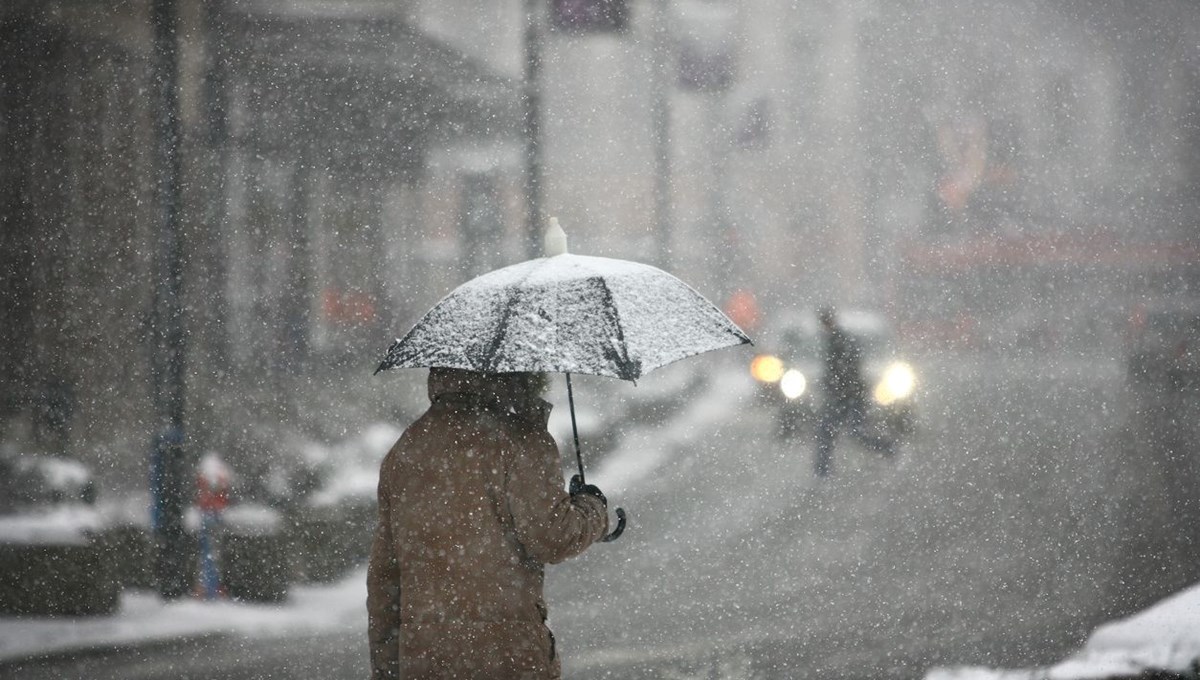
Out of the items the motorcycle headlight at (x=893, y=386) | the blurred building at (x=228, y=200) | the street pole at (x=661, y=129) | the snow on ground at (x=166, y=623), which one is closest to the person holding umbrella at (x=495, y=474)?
the snow on ground at (x=166, y=623)

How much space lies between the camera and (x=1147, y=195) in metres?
26.5

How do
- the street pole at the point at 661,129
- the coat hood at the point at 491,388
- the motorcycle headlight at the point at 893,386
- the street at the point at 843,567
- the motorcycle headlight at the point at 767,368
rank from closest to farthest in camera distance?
the coat hood at the point at 491,388, the street at the point at 843,567, the motorcycle headlight at the point at 893,386, the motorcycle headlight at the point at 767,368, the street pole at the point at 661,129

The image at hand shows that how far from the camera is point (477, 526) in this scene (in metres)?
2.61

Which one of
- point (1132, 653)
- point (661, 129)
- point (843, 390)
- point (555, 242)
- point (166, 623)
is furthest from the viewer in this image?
point (661, 129)

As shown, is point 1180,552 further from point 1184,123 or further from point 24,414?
point 1184,123

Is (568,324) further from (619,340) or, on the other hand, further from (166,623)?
(166,623)

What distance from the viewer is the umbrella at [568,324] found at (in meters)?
2.54

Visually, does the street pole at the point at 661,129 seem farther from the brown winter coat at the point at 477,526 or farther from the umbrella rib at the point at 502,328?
the brown winter coat at the point at 477,526

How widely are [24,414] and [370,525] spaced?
4130 millimetres

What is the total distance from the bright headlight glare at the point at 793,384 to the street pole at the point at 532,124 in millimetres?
4282

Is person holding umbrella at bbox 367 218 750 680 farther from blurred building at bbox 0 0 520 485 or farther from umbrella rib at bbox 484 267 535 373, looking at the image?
blurred building at bbox 0 0 520 485

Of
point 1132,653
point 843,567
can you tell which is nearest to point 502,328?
point 1132,653

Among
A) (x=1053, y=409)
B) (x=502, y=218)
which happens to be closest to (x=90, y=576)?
(x=502, y=218)

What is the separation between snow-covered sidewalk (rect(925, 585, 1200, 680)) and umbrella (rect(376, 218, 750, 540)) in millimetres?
2921
